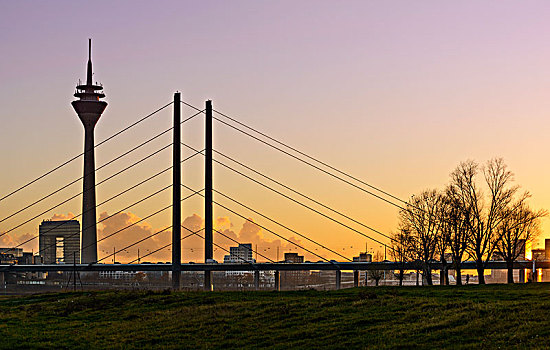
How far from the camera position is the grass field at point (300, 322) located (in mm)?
35281

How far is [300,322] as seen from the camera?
137 ft

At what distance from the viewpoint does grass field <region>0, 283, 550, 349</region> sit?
35281mm

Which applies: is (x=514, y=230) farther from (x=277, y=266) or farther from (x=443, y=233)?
(x=277, y=266)

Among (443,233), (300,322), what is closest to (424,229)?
(443,233)

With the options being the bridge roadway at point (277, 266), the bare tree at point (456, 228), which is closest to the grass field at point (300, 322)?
the bare tree at point (456, 228)

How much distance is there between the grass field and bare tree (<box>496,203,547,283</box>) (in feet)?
→ 111

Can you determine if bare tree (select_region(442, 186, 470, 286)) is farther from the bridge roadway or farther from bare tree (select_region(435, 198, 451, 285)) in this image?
the bridge roadway

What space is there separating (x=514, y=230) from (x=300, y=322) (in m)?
50.7

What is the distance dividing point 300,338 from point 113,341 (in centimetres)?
884

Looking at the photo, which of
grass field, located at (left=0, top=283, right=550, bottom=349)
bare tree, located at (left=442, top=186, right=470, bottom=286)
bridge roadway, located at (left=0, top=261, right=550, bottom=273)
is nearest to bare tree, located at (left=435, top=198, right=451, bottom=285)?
bare tree, located at (left=442, top=186, right=470, bottom=286)

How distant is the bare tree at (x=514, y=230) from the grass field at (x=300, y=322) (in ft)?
111

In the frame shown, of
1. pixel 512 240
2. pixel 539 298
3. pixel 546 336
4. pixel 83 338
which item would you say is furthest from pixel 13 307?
pixel 512 240

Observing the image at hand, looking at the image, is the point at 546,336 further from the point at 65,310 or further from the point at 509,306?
the point at 65,310

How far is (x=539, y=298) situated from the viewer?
147 feet
